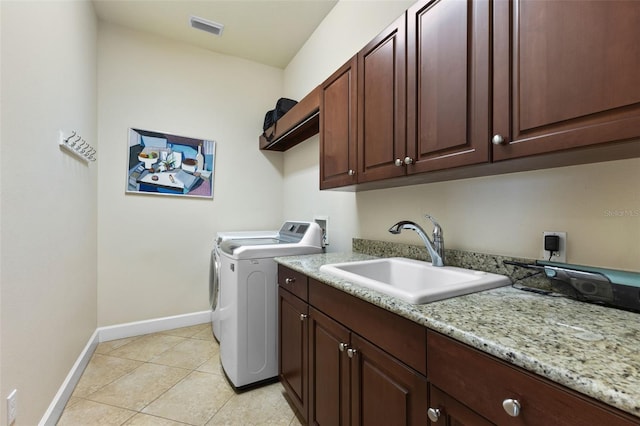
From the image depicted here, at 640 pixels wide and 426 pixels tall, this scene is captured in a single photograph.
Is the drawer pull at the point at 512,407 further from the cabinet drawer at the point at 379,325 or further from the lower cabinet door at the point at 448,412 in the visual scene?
the cabinet drawer at the point at 379,325

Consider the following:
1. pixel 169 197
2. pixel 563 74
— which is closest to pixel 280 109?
pixel 169 197

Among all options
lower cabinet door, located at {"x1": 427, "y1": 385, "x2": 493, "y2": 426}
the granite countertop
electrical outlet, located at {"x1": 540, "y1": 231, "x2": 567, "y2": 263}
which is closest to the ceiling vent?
the granite countertop

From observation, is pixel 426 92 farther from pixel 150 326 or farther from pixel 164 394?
pixel 150 326

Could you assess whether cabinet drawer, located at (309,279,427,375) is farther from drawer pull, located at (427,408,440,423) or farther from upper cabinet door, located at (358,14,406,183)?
upper cabinet door, located at (358,14,406,183)

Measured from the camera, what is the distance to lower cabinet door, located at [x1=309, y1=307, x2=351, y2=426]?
3.80 feet

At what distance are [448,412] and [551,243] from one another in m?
0.72

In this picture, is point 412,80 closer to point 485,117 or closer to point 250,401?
point 485,117

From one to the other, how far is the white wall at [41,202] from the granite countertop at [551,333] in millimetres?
1439

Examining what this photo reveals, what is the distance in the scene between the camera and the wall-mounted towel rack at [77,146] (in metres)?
1.73

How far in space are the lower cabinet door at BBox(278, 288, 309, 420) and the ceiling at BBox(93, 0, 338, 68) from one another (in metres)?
2.32

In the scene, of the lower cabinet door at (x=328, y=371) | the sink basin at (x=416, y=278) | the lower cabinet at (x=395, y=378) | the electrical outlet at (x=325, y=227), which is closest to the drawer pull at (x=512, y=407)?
the lower cabinet at (x=395, y=378)

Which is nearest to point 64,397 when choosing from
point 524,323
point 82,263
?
point 82,263

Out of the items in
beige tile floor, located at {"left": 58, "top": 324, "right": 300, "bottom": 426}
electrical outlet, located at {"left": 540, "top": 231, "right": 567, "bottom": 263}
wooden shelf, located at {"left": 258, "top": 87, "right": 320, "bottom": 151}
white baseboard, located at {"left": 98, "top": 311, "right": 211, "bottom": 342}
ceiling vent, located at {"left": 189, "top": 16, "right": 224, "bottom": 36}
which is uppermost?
ceiling vent, located at {"left": 189, "top": 16, "right": 224, "bottom": 36}

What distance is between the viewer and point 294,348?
160 cm
